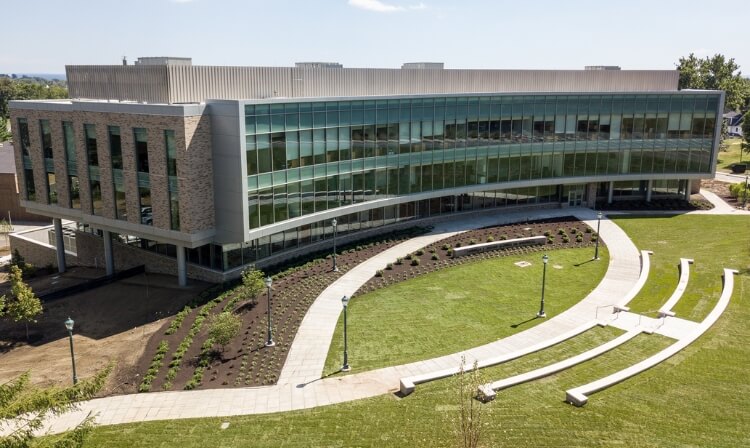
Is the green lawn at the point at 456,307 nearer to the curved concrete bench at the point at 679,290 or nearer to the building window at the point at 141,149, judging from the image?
the curved concrete bench at the point at 679,290

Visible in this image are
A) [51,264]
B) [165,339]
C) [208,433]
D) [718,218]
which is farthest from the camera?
[718,218]

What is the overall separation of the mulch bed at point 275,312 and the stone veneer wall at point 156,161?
573 cm

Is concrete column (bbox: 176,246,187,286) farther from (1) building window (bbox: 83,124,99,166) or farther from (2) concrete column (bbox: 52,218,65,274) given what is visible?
(2) concrete column (bbox: 52,218,65,274)

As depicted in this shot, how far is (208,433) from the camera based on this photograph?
72.0 feet

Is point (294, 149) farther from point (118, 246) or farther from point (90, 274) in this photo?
point (90, 274)

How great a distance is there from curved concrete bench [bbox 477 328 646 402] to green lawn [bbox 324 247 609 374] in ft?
15.3

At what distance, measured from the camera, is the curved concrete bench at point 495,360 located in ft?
78.9

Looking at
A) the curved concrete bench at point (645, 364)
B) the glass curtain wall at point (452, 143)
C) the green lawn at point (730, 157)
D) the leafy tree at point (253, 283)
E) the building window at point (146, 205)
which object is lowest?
the curved concrete bench at point (645, 364)

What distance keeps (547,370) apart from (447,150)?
90.3 feet

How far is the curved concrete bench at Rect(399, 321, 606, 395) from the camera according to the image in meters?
24.1

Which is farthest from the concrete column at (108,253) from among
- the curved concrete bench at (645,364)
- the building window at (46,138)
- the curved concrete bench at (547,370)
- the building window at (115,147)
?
the curved concrete bench at (645,364)

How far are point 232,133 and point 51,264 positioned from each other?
23.0m

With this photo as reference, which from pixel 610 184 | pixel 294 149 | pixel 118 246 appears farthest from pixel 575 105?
pixel 118 246

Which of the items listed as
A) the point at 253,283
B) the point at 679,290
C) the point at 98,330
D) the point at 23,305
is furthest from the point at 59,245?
the point at 679,290
